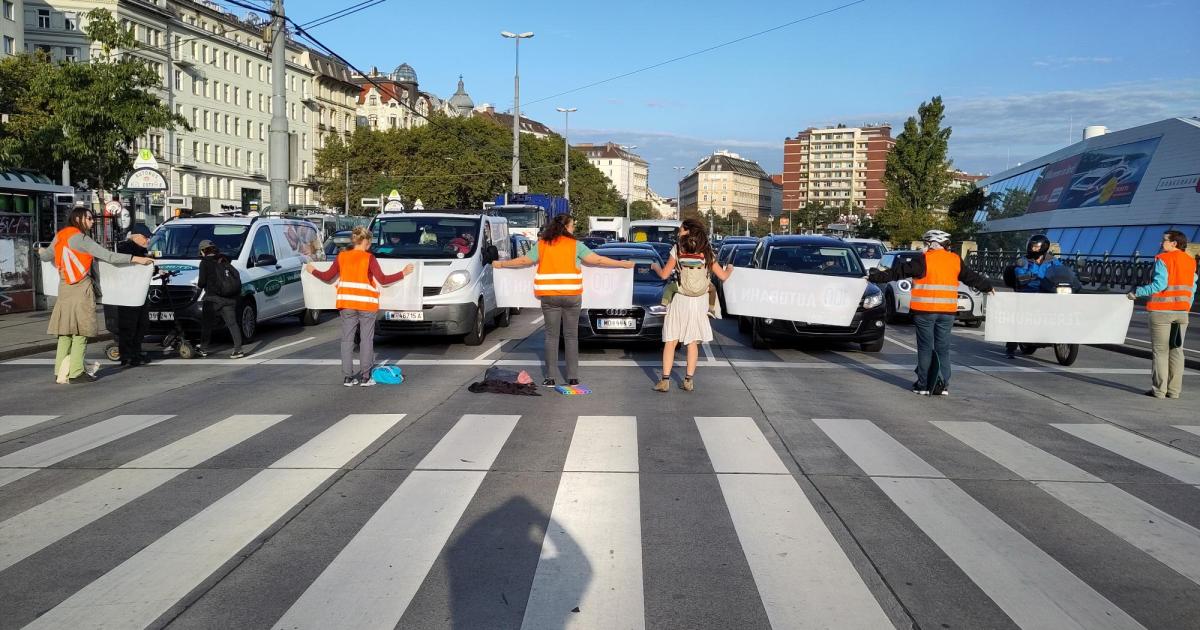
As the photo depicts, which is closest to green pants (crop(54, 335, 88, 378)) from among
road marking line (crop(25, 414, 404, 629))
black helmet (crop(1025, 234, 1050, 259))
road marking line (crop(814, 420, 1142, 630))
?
road marking line (crop(25, 414, 404, 629))

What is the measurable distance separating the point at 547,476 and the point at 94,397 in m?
6.19

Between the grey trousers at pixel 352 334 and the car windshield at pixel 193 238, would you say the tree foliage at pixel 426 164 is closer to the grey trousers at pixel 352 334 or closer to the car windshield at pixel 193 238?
the car windshield at pixel 193 238

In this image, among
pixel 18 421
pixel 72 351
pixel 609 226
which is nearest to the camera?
pixel 18 421

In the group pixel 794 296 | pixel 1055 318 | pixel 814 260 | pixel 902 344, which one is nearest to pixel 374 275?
pixel 794 296

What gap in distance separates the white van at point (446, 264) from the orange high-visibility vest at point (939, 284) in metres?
6.69

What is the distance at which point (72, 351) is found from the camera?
11.5 metres

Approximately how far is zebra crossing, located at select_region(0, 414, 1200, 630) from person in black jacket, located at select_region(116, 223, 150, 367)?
4314mm

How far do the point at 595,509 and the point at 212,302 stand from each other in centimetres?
965

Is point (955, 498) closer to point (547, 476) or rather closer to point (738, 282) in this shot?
point (547, 476)

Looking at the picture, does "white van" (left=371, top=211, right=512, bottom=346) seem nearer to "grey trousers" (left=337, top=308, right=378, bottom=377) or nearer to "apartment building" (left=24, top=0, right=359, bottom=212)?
"grey trousers" (left=337, top=308, right=378, bottom=377)

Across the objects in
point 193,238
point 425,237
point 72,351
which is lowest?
point 72,351

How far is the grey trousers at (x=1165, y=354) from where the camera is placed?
36.1 feet

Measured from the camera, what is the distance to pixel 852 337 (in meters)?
14.6

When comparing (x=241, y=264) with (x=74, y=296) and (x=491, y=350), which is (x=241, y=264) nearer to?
(x=491, y=350)
